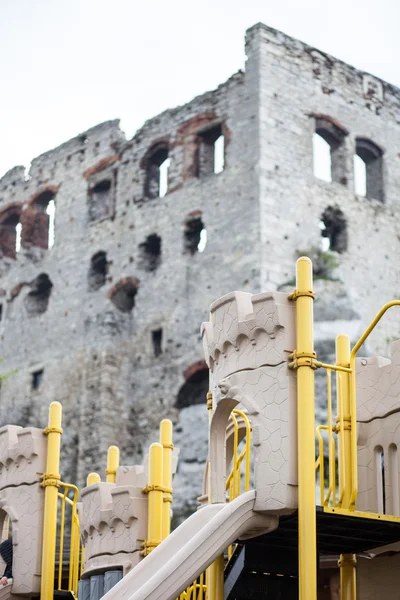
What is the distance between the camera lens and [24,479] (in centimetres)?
1334

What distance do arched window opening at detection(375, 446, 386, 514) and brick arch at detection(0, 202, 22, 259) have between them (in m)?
23.2

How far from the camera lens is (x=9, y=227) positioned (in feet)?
110

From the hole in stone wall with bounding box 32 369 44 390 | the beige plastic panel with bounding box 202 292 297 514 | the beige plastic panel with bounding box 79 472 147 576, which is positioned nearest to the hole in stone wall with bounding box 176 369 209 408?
the hole in stone wall with bounding box 32 369 44 390

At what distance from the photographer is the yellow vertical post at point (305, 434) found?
8719 millimetres

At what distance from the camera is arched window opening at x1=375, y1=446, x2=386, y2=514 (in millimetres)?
10422

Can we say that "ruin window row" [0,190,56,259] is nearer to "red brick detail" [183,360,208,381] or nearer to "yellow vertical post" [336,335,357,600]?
"red brick detail" [183,360,208,381]

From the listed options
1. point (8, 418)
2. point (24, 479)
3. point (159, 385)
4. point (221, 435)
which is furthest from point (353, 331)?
point (221, 435)

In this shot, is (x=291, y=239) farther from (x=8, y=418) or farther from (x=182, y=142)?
(x=8, y=418)

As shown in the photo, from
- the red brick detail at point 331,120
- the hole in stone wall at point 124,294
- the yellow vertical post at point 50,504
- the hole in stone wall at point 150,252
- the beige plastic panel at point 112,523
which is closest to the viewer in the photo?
the beige plastic panel at point 112,523

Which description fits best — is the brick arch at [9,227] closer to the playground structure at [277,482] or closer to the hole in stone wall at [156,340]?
the hole in stone wall at [156,340]

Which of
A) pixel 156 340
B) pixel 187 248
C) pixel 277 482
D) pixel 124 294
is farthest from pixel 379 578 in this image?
pixel 124 294

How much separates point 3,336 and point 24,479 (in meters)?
18.2

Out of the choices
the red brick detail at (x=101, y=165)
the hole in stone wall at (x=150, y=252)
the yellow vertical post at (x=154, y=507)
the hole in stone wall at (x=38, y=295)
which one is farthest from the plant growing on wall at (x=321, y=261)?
the yellow vertical post at (x=154, y=507)

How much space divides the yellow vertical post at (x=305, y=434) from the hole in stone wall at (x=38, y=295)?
21887mm
